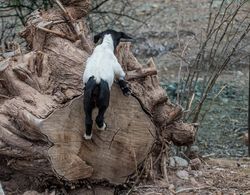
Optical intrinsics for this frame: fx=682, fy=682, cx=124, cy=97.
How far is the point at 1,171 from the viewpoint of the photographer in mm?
5453

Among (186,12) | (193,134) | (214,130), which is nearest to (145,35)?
(186,12)

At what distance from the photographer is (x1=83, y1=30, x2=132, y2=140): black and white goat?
16.0 ft

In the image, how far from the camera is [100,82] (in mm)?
4875

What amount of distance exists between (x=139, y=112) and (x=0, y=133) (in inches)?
42.0

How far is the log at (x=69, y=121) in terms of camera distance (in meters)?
4.96

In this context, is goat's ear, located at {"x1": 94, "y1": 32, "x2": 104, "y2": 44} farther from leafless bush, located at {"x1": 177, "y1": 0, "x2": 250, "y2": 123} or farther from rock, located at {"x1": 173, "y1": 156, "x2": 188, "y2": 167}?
rock, located at {"x1": 173, "y1": 156, "x2": 188, "y2": 167}

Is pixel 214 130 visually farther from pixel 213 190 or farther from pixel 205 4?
pixel 205 4

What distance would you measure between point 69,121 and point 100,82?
377 millimetres

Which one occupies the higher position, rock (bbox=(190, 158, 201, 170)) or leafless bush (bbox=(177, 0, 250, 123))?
leafless bush (bbox=(177, 0, 250, 123))

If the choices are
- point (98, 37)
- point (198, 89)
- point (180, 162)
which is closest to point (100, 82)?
point (98, 37)

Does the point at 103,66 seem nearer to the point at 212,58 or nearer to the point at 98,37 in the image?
the point at 98,37

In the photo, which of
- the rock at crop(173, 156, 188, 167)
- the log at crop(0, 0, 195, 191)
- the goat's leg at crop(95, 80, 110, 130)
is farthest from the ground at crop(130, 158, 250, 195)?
the goat's leg at crop(95, 80, 110, 130)

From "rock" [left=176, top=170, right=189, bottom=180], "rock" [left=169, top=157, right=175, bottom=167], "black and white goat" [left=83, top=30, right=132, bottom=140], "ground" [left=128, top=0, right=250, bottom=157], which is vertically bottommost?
"ground" [left=128, top=0, right=250, bottom=157]

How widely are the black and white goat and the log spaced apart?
92mm
